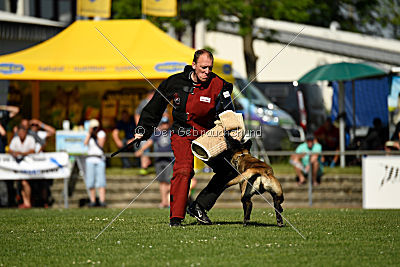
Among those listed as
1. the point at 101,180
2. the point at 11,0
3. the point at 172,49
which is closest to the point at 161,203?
the point at 101,180

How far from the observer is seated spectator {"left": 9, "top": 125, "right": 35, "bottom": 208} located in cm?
A: 1736

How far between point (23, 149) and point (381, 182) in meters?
7.32

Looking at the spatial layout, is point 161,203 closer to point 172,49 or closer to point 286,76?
point 172,49

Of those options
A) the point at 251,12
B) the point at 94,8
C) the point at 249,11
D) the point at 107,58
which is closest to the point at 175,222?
the point at 107,58

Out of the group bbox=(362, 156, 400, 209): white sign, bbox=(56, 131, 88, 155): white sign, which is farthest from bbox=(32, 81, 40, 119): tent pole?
bbox=(362, 156, 400, 209): white sign

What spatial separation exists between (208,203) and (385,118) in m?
12.1

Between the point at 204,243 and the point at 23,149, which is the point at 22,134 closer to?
the point at 23,149

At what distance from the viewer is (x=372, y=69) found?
66.0 ft

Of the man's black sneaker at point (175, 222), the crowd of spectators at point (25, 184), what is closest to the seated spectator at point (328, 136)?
the crowd of spectators at point (25, 184)

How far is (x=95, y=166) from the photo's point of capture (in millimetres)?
17312

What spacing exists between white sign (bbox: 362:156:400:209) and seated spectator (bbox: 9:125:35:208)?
683cm

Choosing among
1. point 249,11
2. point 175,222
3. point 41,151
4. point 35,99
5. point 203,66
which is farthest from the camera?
Answer: point 249,11

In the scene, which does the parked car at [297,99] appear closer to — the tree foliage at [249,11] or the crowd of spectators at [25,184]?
the tree foliage at [249,11]

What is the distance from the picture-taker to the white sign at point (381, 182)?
15812 millimetres
